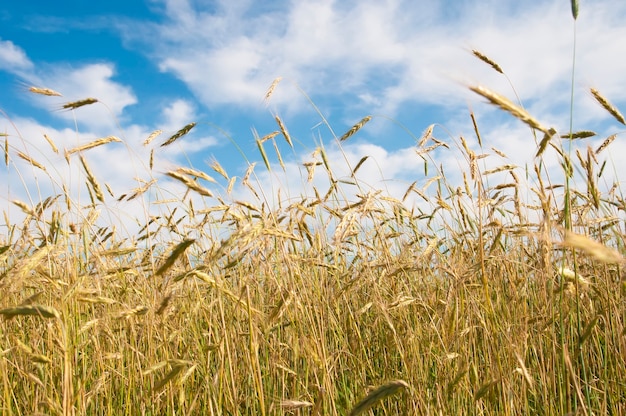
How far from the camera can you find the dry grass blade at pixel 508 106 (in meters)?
1.38

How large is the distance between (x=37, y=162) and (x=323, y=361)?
1.98 metres

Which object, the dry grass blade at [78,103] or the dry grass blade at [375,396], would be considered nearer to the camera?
the dry grass blade at [375,396]

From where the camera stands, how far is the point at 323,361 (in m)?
2.11

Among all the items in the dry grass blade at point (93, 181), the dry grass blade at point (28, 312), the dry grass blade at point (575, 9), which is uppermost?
the dry grass blade at point (575, 9)

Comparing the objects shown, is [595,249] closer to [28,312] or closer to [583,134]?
[28,312]

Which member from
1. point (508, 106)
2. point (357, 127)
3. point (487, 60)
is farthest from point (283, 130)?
point (508, 106)

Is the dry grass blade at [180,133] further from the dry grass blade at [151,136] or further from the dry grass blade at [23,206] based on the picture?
the dry grass blade at [23,206]

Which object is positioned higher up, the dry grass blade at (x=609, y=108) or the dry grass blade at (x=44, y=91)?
the dry grass blade at (x=44, y=91)

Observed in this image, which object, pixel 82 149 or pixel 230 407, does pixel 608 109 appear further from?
pixel 82 149

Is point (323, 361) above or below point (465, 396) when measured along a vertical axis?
above

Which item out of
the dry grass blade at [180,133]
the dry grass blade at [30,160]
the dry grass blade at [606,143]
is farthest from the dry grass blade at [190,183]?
the dry grass blade at [606,143]

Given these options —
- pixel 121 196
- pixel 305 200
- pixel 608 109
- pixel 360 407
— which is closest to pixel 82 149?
pixel 121 196

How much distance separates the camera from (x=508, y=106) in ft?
4.61

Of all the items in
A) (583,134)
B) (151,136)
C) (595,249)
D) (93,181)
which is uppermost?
(151,136)
